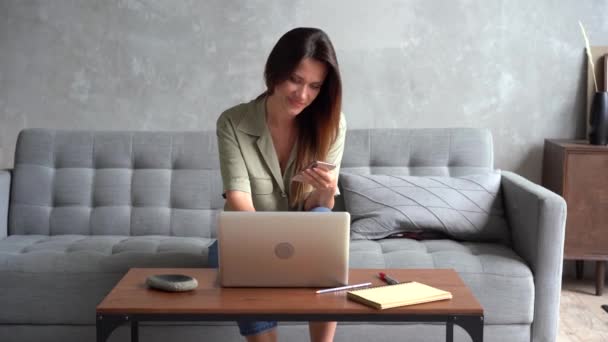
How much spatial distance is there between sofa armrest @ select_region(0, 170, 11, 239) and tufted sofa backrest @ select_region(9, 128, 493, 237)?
0.03 meters

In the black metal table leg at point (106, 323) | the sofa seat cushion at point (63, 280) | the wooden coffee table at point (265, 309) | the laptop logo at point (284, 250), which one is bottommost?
the sofa seat cushion at point (63, 280)

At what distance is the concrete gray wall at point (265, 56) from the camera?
393 cm

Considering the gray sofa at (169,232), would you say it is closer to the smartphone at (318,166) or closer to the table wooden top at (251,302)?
the smartphone at (318,166)

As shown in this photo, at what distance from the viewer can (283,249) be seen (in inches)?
76.9

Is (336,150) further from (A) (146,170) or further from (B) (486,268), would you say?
(A) (146,170)

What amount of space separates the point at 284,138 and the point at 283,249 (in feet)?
2.18

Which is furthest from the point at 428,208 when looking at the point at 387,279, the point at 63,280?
the point at 63,280

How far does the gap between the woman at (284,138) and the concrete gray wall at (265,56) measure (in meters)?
1.43

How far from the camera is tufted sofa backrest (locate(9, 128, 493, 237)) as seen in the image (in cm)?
337

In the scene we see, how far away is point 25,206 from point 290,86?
1.56 meters

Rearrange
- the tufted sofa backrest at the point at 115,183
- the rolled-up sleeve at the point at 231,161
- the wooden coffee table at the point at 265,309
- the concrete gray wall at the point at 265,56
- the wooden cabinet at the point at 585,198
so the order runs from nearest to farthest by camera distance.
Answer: the wooden coffee table at the point at 265,309, the rolled-up sleeve at the point at 231,161, the tufted sofa backrest at the point at 115,183, the wooden cabinet at the point at 585,198, the concrete gray wall at the point at 265,56

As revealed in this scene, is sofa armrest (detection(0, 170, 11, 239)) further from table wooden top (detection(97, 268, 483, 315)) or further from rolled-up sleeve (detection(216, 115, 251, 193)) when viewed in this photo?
table wooden top (detection(97, 268, 483, 315))

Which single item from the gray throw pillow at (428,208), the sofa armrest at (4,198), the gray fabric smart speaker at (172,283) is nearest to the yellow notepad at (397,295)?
the gray fabric smart speaker at (172,283)

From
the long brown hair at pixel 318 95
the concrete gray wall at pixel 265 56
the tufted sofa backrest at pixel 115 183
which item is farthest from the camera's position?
the concrete gray wall at pixel 265 56
